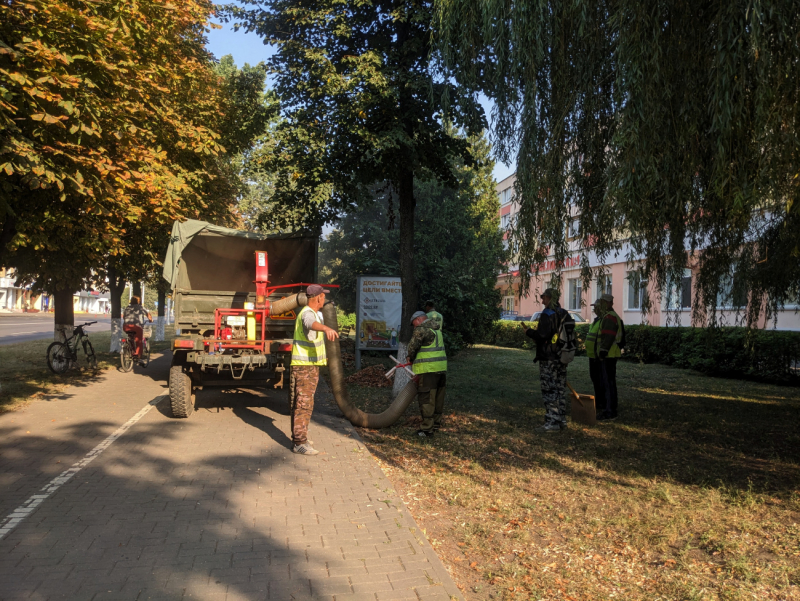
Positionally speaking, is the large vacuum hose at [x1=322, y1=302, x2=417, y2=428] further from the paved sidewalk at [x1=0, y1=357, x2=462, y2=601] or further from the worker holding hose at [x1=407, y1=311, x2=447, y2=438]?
the worker holding hose at [x1=407, y1=311, x2=447, y2=438]

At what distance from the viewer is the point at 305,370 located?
7.23 m

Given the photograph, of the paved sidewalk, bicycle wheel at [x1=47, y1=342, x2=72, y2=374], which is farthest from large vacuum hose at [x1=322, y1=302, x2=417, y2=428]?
bicycle wheel at [x1=47, y1=342, x2=72, y2=374]

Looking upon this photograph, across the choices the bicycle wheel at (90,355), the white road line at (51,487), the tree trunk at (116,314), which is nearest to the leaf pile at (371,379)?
the white road line at (51,487)

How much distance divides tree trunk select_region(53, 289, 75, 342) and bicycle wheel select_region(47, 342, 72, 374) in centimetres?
77

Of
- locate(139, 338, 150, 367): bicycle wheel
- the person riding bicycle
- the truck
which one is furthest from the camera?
locate(139, 338, 150, 367): bicycle wheel

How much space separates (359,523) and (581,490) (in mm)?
2337

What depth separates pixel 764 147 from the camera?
4727mm

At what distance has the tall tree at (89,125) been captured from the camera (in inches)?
288

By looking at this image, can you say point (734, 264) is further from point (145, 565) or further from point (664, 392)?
point (145, 565)

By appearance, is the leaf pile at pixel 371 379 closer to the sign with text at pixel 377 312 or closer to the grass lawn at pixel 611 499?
the sign with text at pixel 377 312

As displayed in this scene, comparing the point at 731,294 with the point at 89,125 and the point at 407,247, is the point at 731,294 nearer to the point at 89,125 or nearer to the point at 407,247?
the point at 407,247

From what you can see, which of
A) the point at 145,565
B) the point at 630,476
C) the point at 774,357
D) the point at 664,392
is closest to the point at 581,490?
the point at 630,476

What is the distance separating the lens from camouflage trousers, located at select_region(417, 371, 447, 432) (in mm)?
8180

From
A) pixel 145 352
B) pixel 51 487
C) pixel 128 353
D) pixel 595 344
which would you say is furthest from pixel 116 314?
pixel 595 344
